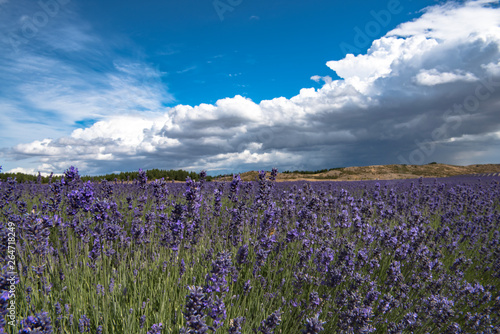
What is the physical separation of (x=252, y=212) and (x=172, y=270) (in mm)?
2343

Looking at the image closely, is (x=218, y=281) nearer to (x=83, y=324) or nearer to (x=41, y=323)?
(x=41, y=323)

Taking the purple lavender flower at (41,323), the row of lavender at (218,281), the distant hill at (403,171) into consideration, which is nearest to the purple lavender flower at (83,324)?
the row of lavender at (218,281)

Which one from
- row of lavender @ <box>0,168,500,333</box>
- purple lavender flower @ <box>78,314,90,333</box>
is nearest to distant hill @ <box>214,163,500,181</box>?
row of lavender @ <box>0,168,500,333</box>

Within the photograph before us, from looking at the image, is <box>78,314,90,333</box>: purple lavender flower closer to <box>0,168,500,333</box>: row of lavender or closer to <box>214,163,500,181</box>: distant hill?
<box>0,168,500,333</box>: row of lavender

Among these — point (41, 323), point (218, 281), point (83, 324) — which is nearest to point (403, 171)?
point (218, 281)

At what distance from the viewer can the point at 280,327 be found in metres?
3.04

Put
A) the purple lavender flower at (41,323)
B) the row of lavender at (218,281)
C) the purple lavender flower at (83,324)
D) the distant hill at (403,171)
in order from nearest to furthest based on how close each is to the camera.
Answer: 1. the purple lavender flower at (41,323)
2. the purple lavender flower at (83,324)
3. the row of lavender at (218,281)
4. the distant hill at (403,171)

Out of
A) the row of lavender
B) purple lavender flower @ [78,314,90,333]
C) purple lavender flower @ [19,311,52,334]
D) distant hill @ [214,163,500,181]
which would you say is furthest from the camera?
distant hill @ [214,163,500,181]

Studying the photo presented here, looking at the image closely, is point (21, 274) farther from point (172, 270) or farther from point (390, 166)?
point (390, 166)

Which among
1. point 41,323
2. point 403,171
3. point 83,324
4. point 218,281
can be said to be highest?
point 403,171

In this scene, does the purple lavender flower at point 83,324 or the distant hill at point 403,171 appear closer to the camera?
the purple lavender flower at point 83,324

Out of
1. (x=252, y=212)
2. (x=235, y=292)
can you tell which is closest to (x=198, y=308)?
(x=235, y=292)

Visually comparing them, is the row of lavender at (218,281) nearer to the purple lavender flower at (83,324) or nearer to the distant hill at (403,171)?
the purple lavender flower at (83,324)

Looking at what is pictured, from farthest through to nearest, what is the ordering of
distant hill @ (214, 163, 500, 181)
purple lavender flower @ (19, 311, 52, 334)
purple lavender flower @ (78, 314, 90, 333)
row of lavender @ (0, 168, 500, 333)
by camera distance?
distant hill @ (214, 163, 500, 181)
row of lavender @ (0, 168, 500, 333)
purple lavender flower @ (78, 314, 90, 333)
purple lavender flower @ (19, 311, 52, 334)
